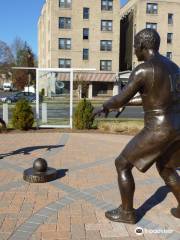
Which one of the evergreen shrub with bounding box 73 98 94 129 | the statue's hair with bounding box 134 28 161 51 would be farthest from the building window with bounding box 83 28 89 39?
the statue's hair with bounding box 134 28 161 51

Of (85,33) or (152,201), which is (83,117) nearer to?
(152,201)

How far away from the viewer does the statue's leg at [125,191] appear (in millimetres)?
3762

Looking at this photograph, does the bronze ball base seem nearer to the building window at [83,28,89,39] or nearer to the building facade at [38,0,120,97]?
the building facade at [38,0,120,97]

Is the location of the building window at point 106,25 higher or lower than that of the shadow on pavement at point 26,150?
higher

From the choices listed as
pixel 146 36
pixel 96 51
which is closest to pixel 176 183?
pixel 146 36

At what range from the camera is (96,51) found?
42.4 metres

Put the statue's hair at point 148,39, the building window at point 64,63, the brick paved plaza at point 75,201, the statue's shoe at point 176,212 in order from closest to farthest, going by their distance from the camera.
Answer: the statue's hair at point 148,39 → the brick paved plaza at point 75,201 → the statue's shoe at point 176,212 → the building window at point 64,63

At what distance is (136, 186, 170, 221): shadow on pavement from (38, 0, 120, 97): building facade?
37705 mm

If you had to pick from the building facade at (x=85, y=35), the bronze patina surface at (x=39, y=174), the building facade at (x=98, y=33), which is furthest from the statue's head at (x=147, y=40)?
the building facade at (x=85, y=35)

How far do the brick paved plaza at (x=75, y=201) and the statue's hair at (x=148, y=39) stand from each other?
209cm

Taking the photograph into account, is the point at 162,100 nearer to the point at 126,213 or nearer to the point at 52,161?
the point at 126,213

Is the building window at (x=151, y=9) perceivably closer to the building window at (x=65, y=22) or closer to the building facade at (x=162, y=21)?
the building facade at (x=162, y=21)

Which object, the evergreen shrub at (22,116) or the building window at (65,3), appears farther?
the building window at (65,3)

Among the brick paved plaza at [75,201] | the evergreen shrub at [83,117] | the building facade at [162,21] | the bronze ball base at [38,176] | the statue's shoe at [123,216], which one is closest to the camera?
the brick paved plaza at [75,201]
